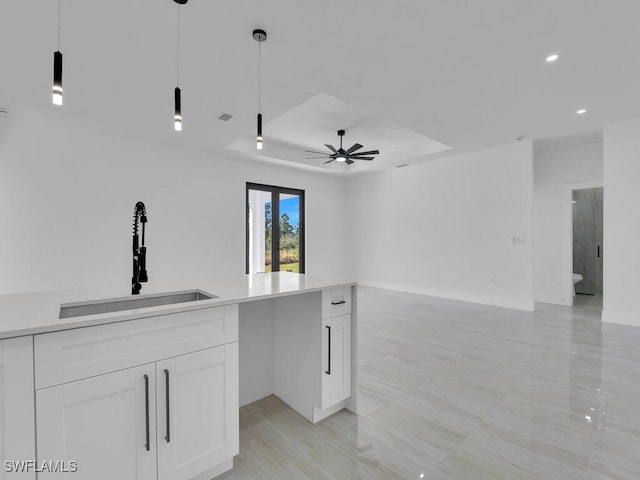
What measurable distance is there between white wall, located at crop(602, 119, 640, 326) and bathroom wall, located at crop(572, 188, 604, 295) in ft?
8.55

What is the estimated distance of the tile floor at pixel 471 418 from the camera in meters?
1.63

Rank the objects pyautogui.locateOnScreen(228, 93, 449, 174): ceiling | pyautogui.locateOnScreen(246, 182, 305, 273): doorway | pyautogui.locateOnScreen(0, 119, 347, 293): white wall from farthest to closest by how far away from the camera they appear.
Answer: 1. pyautogui.locateOnScreen(246, 182, 305, 273): doorway
2. pyautogui.locateOnScreen(228, 93, 449, 174): ceiling
3. pyautogui.locateOnScreen(0, 119, 347, 293): white wall

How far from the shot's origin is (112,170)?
4.71 meters

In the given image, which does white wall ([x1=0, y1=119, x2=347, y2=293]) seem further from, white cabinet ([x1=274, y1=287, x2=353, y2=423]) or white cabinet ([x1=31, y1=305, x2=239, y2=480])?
white cabinet ([x1=31, y1=305, x2=239, y2=480])

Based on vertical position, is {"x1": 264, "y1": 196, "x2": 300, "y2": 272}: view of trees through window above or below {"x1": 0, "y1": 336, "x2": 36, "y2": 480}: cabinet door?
above

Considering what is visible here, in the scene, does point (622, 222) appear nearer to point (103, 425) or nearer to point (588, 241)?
point (588, 241)

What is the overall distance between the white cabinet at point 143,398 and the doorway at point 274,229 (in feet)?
16.3

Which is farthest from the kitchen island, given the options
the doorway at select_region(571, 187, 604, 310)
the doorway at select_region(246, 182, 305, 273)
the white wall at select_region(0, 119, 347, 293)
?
the doorway at select_region(571, 187, 604, 310)

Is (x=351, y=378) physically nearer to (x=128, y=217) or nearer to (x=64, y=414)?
(x=64, y=414)

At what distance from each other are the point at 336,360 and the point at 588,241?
739 centimetres

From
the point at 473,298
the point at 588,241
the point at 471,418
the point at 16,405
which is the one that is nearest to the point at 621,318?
the point at 473,298

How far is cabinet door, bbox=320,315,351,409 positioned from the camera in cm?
200

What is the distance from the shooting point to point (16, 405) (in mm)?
1021
